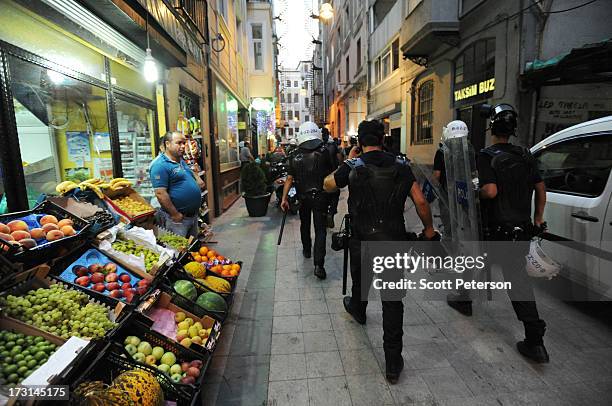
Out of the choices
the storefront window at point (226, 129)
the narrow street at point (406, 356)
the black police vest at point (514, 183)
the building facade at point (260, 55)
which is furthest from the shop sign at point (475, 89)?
the building facade at point (260, 55)

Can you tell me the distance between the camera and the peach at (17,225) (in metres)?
2.26

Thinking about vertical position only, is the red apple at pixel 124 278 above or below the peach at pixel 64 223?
below

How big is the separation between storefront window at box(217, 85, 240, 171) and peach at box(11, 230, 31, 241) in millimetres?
7557

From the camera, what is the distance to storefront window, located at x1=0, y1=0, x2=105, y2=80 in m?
2.68

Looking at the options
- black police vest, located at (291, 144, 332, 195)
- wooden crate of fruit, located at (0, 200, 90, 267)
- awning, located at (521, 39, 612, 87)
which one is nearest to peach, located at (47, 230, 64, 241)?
wooden crate of fruit, located at (0, 200, 90, 267)

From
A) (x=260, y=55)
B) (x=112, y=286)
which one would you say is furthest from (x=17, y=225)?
(x=260, y=55)

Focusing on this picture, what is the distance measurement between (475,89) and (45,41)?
29.6ft

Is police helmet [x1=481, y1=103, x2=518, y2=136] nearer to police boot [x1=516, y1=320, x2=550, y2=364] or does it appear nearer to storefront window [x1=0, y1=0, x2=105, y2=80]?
police boot [x1=516, y1=320, x2=550, y2=364]

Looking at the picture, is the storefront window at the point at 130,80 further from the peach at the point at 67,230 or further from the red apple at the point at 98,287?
the red apple at the point at 98,287

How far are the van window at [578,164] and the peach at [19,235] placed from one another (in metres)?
4.95

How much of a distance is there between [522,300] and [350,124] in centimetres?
2296

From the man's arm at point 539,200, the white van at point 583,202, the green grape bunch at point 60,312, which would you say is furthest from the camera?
the white van at point 583,202

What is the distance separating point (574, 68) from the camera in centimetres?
574

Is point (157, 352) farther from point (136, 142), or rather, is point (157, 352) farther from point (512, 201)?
point (136, 142)
